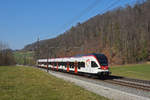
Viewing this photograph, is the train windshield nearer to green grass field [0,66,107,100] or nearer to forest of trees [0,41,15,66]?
green grass field [0,66,107,100]

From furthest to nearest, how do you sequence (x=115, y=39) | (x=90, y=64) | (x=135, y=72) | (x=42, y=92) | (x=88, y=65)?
(x=115, y=39), (x=135, y=72), (x=88, y=65), (x=90, y=64), (x=42, y=92)

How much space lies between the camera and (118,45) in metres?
92.0

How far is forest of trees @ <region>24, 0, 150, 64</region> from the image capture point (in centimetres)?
8638

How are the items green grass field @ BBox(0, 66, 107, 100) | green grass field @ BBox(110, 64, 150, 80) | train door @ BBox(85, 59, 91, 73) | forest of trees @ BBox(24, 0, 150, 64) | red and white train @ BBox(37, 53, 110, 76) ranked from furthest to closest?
forest of trees @ BBox(24, 0, 150, 64)
green grass field @ BBox(110, 64, 150, 80)
train door @ BBox(85, 59, 91, 73)
red and white train @ BBox(37, 53, 110, 76)
green grass field @ BBox(0, 66, 107, 100)

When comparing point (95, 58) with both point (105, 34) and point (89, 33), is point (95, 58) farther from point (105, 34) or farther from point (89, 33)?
point (89, 33)

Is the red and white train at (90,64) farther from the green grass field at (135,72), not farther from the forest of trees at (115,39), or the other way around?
the forest of trees at (115,39)

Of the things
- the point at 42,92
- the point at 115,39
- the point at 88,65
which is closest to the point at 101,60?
the point at 88,65

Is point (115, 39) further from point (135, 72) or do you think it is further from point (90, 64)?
point (90, 64)

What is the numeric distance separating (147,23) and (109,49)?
1083 inches

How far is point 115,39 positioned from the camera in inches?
3748

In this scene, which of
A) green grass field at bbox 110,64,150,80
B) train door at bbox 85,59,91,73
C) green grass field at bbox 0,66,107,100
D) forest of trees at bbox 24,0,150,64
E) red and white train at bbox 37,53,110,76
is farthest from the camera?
forest of trees at bbox 24,0,150,64

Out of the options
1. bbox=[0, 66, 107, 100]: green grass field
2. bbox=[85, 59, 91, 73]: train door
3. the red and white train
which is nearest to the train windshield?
the red and white train

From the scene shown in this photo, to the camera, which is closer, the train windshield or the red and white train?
the red and white train

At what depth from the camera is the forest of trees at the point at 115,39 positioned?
86375mm
